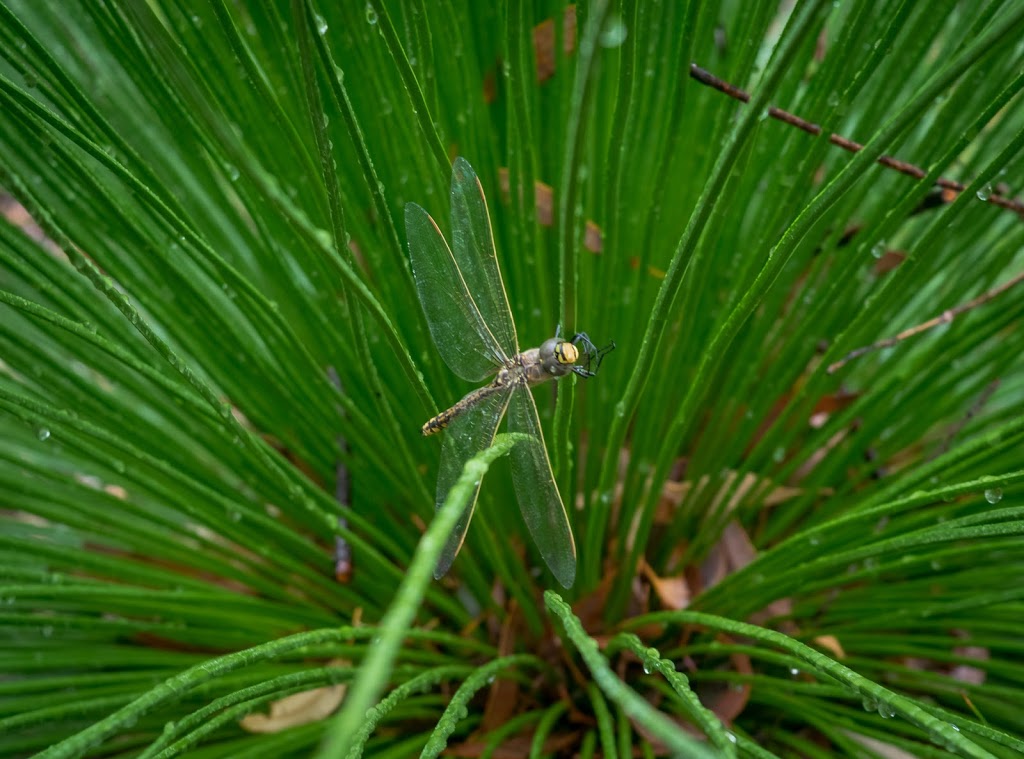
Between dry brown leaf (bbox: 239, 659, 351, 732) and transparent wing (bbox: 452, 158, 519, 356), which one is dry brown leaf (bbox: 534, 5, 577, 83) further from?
dry brown leaf (bbox: 239, 659, 351, 732)

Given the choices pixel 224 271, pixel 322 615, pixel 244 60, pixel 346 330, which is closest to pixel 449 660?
pixel 322 615

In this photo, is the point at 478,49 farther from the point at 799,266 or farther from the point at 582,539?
the point at 582,539

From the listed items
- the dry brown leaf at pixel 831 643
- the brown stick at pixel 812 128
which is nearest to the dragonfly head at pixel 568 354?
the brown stick at pixel 812 128

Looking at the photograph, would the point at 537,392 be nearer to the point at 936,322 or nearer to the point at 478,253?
the point at 478,253

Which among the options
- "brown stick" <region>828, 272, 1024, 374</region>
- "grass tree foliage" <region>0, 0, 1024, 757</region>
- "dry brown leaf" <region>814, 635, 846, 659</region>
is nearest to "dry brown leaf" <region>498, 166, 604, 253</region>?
"grass tree foliage" <region>0, 0, 1024, 757</region>

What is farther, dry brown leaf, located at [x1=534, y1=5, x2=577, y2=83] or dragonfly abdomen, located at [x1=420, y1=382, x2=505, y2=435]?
dry brown leaf, located at [x1=534, y1=5, x2=577, y2=83]

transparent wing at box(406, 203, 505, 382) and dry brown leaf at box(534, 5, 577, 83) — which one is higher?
dry brown leaf at box(534, 5, 577, 83)

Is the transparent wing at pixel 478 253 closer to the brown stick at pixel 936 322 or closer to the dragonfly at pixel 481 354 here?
the dragonfly at pixel 481 354

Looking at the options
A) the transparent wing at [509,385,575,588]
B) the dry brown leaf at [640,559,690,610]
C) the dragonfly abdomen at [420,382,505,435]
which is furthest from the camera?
the dry brown leaf at [640,559,690,610]
